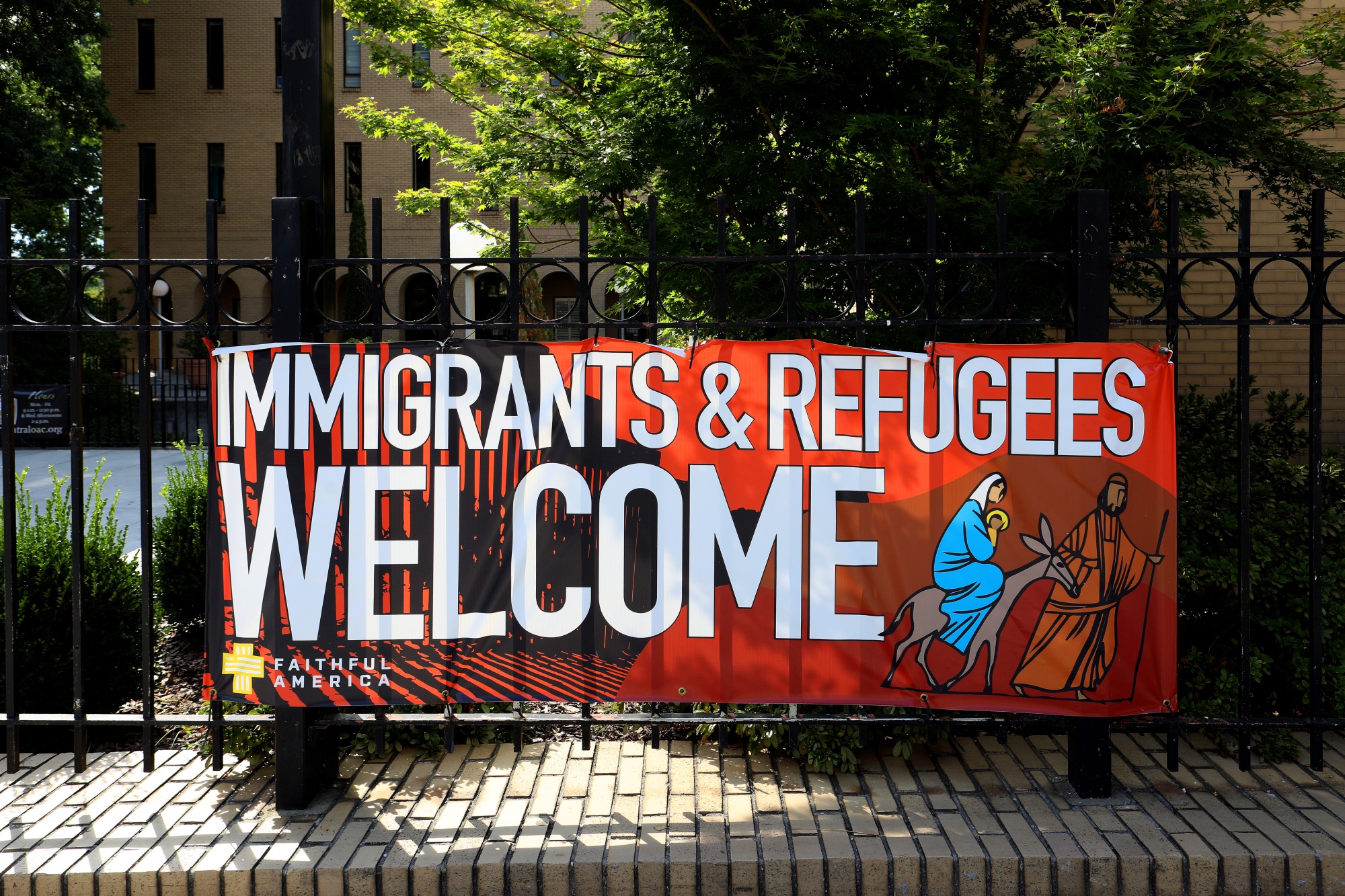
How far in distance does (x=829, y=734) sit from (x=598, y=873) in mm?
1251

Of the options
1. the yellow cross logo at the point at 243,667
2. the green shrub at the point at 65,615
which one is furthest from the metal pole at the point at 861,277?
the green shrub at the point at 65,615

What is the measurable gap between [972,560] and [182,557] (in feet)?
16.3

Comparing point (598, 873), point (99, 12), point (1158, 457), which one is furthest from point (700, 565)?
point (99, 12)

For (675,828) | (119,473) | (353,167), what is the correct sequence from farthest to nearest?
(353,167)
(119,473)
(675,828)

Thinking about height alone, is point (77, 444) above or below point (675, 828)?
above

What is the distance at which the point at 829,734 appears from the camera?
4.14 meters

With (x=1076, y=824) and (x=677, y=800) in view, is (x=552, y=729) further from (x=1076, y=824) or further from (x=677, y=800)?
(x=1076, y=824)

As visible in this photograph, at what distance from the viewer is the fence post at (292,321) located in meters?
3.72

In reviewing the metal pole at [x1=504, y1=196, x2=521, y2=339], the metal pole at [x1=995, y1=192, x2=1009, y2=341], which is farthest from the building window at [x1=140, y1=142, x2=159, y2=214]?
the metal pole at [x1=995, y1=192, x2=1009, y2=341]

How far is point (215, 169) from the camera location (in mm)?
31125

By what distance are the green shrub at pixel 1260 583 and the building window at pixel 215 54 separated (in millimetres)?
33149

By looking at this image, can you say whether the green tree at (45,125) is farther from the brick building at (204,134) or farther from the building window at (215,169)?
the building window at (215,169)

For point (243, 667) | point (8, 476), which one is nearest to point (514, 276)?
point (243, 667)

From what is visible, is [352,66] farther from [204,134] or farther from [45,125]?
[45,125]
